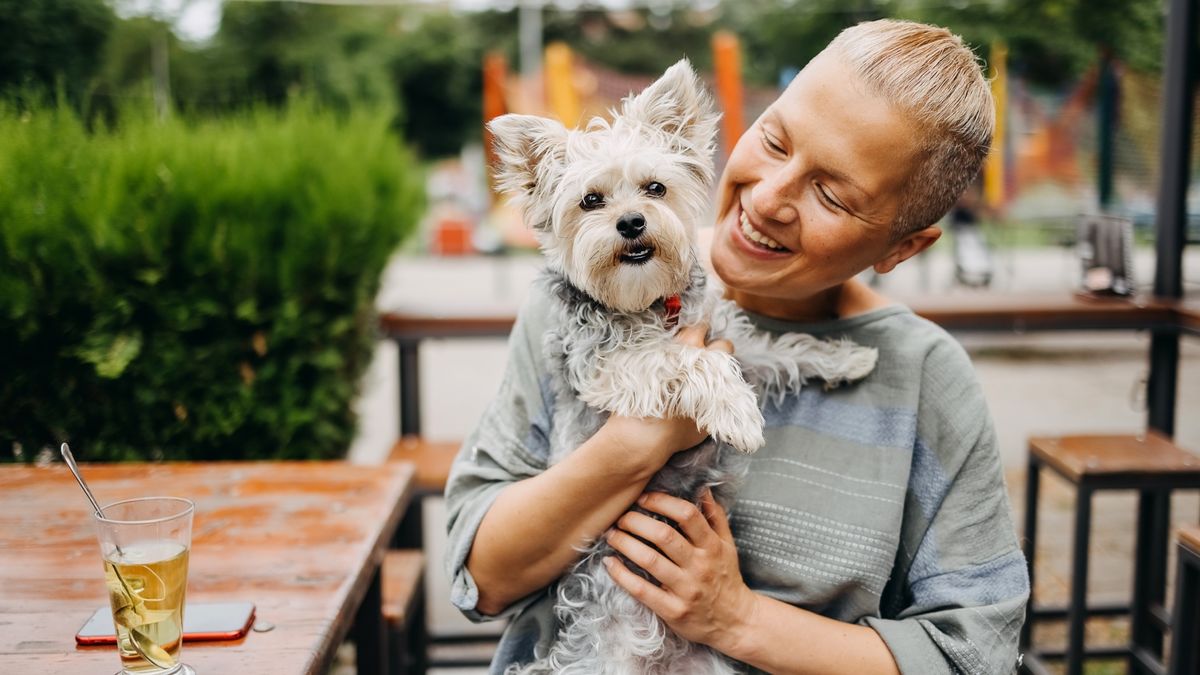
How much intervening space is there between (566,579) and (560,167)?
81cm

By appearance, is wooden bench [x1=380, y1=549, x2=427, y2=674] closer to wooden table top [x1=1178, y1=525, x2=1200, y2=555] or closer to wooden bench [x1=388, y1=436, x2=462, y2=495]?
wooden bench [x1=388, y1=436, x2=462, y2=495]

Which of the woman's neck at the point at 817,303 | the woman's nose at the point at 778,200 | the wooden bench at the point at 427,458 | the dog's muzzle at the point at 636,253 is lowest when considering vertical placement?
the wooden bench at the point at 427,458

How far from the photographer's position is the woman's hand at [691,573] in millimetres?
1539

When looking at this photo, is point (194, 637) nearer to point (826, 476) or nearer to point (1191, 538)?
point (826, 476)

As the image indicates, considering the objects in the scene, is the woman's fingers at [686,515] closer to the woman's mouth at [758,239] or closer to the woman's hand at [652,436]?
the woman's hand at [652,436]

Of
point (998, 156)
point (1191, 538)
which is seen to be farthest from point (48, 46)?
point (998, 156)

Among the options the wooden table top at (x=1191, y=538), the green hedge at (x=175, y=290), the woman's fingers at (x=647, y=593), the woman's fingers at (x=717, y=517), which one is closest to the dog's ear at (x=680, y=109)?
the woman's fingers at (x=717, y=517)

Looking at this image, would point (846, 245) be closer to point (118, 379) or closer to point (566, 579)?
point (566, 579)

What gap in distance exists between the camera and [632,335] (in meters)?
1.79

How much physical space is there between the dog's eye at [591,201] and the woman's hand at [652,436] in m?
0.40

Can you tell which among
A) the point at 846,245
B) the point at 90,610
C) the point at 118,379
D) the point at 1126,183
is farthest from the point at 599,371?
→ the point at 1126,183

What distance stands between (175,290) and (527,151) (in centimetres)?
207

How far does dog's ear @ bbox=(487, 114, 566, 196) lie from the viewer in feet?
5.57

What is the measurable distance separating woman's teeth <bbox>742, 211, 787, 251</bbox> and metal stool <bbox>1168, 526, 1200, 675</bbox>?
1828 millimetres
